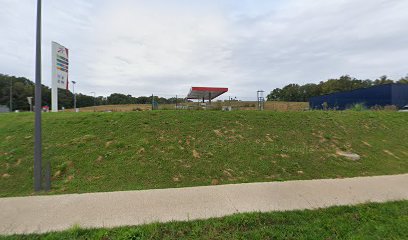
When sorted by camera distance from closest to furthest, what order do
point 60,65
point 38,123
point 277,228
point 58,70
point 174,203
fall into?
point 277,228 → point 174,203 → point 38,123 → point 58,70 → point 60,65

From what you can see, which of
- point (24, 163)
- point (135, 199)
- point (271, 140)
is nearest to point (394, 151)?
point (271, 140)

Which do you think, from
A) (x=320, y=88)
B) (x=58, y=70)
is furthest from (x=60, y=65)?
(x=320, y=88)

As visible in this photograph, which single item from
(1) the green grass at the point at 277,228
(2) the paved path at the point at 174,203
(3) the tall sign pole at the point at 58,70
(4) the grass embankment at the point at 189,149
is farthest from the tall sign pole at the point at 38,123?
(3) the tall sign pole at the point at 58,70

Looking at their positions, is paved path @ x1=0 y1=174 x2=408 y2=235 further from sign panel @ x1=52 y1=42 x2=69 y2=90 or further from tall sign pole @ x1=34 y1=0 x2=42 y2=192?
sign panel @ x1=52 y1=42 x2=69 y2=90

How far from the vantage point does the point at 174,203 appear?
4.36 metres

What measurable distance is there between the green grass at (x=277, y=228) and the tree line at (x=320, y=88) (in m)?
66.2

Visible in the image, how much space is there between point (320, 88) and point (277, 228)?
81531 millimetres

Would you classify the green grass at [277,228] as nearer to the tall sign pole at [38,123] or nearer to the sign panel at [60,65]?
the tall sign pole at [38,123]

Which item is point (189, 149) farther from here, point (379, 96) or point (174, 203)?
point (379, 96)

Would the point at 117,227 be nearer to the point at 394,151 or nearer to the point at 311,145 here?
the point at 311,145

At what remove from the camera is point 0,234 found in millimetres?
3320

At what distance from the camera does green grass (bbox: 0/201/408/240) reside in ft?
10.6

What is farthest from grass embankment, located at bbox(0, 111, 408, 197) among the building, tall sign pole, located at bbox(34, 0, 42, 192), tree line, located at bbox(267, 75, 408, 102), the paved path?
tree line, located at bbox(267, 75, 408, 102)

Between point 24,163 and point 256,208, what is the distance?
271 inches
